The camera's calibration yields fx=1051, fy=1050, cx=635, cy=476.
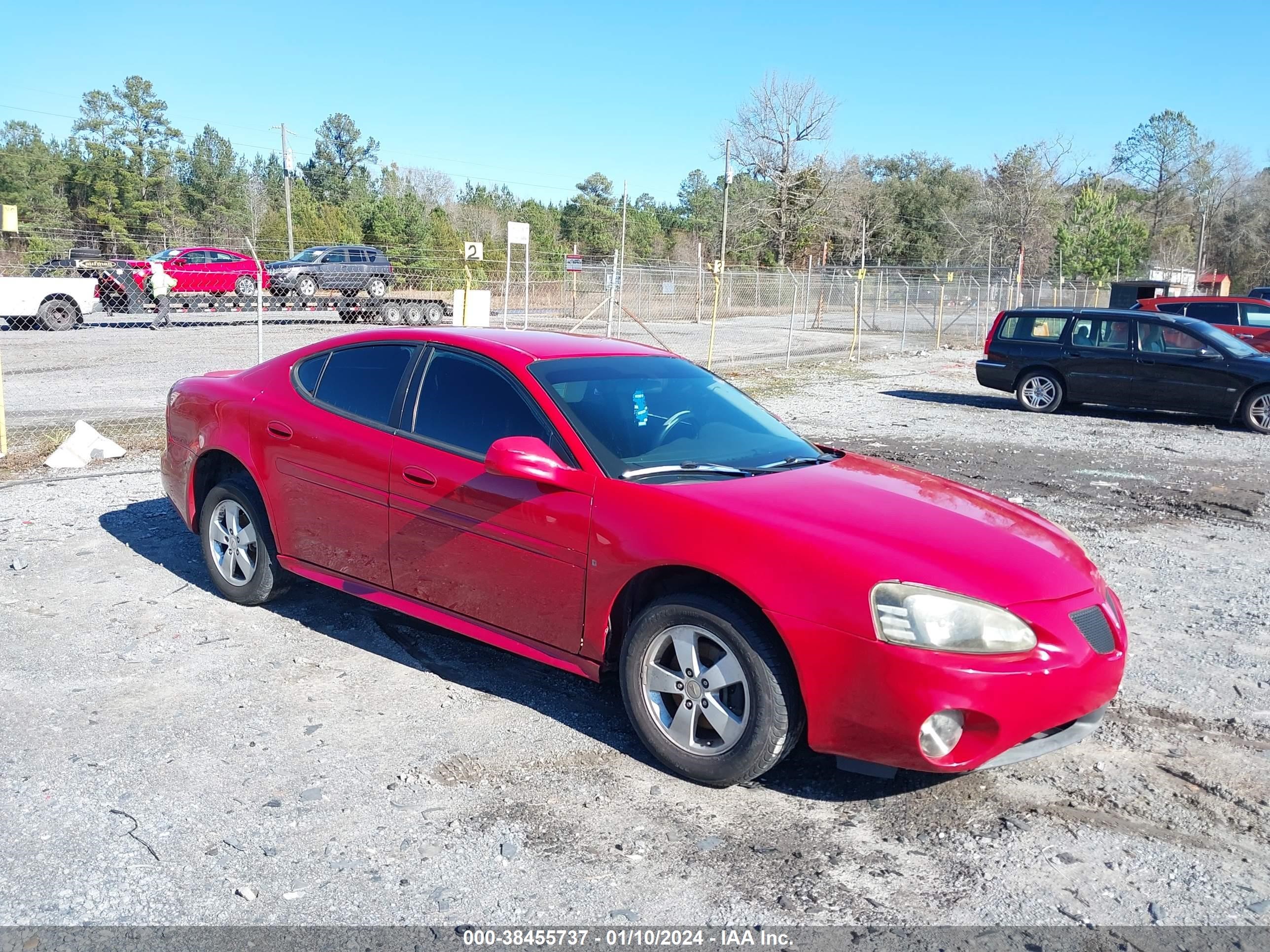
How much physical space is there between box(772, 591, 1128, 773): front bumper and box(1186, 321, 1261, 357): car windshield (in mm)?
12457

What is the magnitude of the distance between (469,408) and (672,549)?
1.31m

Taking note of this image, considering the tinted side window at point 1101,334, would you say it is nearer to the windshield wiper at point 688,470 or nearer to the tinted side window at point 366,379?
the windshield wiper at point 688,470

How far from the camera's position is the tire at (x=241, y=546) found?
5371 mm

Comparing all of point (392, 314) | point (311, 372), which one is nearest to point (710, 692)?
point (311, 372)

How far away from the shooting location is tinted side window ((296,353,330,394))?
5.23m

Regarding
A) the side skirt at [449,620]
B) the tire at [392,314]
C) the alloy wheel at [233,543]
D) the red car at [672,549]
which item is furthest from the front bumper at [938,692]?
the tire at [392,314]

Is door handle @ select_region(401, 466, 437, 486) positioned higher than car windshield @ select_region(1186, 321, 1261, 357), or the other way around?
car windshield @ select_region(1186, 321, 1261, 357)

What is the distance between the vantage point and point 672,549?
373cm

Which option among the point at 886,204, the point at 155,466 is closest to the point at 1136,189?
the point at 886,204

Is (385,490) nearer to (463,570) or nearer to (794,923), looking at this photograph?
(463,570)

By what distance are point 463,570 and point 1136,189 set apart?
94742 mm

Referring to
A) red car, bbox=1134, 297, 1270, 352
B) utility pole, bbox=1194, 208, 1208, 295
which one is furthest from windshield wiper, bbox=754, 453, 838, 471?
utility pole, bbox=1194, 208, 1208, 295

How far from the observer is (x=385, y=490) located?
15.3 feet

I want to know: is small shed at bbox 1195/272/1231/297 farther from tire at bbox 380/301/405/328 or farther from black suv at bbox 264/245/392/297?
tire at bbox 380/301/405/328
